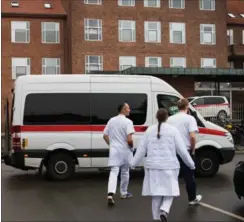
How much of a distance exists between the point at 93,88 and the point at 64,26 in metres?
31.5

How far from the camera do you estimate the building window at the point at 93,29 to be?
132 ft

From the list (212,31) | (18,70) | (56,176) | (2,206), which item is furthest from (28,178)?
(212,31)

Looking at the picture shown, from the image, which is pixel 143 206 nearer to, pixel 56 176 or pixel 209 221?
pixel 209 221

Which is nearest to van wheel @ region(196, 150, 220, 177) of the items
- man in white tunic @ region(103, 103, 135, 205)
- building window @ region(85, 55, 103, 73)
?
man in white tunic @ region(103, 103, 135, 205)

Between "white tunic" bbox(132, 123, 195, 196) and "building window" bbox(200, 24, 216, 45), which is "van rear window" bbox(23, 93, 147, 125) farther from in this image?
"building window" bbox(200, 24, 216, 45)

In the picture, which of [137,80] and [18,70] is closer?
[137,80]

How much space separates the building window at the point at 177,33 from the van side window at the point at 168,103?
101ft

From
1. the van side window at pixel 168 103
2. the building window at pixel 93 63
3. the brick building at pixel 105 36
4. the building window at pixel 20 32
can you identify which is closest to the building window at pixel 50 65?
the brick building at pixel 105 36

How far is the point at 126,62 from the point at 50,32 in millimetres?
7421

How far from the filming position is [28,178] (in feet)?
40.9

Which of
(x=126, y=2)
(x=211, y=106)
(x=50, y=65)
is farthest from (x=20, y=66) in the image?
(x=211, y=106)

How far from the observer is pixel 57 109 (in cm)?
1176

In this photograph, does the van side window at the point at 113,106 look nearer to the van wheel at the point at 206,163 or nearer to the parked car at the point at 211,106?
the van wheel at the point at 206,163

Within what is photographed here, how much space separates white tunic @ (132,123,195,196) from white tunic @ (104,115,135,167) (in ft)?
5.89
